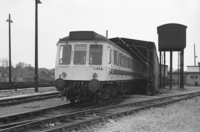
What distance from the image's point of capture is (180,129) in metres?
8.59

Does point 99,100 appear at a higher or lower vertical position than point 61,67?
lower

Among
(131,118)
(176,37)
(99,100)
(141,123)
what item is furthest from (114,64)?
(176,37)

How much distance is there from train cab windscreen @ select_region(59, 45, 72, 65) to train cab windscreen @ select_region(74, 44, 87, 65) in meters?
0.30

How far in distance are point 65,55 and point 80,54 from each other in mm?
739

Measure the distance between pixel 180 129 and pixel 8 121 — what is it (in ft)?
17.4

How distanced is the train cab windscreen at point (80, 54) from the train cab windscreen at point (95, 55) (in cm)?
32

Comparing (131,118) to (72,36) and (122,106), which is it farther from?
(72,36)

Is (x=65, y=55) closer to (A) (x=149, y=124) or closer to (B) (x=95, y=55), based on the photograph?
(B) (x=95, y=55)

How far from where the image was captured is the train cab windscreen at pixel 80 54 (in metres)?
13.5

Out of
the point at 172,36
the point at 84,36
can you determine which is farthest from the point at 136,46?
the point at 172,36

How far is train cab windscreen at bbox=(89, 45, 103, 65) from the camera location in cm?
1331

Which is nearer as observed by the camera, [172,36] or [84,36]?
[84,36]

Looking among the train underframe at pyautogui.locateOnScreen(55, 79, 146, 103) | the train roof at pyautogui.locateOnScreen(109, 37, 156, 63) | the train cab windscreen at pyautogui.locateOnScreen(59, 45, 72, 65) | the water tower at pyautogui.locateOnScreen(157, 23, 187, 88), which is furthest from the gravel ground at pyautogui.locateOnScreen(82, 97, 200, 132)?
the water tower at pyautogui.locateOnScreen(157, 23, 187, 88)

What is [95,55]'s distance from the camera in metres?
13.4
